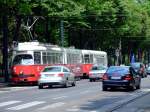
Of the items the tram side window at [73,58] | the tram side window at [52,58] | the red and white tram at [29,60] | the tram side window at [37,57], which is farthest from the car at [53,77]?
the tram side window at [73,58]

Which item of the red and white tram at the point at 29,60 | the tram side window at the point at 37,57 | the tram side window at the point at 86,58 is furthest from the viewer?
the tram side window at the point at 86,58

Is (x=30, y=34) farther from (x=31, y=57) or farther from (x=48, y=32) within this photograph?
(x=31, y=57)

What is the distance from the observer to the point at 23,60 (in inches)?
1641

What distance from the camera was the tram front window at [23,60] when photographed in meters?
41.5

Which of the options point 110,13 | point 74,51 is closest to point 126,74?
point 74,51

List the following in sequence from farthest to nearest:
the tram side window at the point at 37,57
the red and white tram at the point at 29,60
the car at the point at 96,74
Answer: the car at the point at 96,74 → the tram side window at the point at 37,57 → the red and white tram at the point at 29,60

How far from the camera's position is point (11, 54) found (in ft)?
139

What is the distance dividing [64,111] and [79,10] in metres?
42.1

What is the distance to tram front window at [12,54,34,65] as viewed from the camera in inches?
1634

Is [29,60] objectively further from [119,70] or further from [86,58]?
[86,58]

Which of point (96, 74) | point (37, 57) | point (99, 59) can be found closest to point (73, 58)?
point (96, 74)

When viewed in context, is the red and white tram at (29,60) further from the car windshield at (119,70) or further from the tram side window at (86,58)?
the tram side window at (86,58)

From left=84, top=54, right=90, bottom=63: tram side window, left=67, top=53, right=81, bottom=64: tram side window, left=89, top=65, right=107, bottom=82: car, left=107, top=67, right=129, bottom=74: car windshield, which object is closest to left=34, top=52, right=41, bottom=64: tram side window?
left=89, top=65, right=107, bottom=82: car

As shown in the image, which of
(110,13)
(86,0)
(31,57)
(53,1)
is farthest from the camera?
(110,13)
